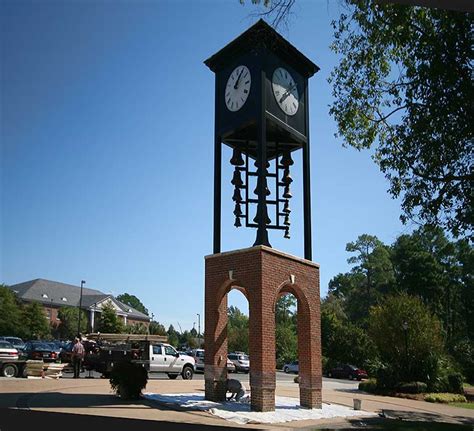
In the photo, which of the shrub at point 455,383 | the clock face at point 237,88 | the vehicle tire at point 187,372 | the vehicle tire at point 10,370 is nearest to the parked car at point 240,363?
the vehicle tire at point 187,372

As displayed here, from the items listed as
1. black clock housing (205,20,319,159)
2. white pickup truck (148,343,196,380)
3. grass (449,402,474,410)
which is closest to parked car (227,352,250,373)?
white pickup truck (148,343,196,380)

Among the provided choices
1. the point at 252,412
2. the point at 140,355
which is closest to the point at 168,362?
the point at 140,355

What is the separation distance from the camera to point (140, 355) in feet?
88.1

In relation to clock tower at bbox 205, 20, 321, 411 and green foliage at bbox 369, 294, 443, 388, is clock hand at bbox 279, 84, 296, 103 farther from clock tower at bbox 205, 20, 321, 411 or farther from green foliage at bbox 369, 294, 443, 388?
green foliage at bbox 369, 294, 443, 388

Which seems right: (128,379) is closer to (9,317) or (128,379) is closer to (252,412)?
(252,412)

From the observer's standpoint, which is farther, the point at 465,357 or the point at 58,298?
the point at 58,298

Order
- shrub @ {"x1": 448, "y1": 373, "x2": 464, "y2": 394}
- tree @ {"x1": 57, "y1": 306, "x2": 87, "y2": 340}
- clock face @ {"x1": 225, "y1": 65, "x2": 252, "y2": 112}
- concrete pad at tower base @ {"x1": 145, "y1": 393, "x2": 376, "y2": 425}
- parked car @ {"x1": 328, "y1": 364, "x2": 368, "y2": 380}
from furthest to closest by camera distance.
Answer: tree @ {"x1": 57, "y1": 306, "x2": 87, "y2": 340} < parked car @ {"x1": 328, "y1": 364, "x2": 368, "y2": 380} < shrub @ {"x1": 448, "y1": 373, "x2": 464, "y2": 394} < clock face @ {"x1": 225, "y1": 65, "x2": 252, "y2": 112} < concrete pad at tower base @ {"x1": 145, "y1": 393, "x2": 376, "y2": 425}

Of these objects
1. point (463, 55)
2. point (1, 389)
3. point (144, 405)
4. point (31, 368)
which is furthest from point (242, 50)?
point (31, 368)

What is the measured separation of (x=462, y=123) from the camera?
12.9m

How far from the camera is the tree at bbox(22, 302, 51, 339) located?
6812cm

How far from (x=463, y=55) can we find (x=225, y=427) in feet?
33.7

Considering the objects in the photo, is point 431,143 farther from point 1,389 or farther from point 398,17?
point 1,389

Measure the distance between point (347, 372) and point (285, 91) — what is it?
31818 millimetres

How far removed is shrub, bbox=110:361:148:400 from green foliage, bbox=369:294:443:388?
1612 cm
